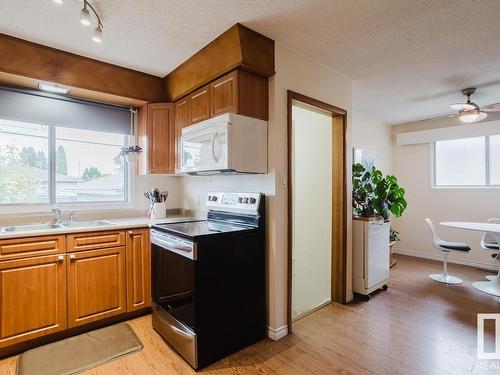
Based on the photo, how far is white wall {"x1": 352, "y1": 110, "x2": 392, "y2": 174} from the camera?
4.41 metres

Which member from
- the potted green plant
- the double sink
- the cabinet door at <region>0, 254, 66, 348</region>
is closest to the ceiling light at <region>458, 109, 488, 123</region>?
the potted green plant

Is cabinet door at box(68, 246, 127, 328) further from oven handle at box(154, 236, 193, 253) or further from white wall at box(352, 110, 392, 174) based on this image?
white wall at box(352, 110, 392, 174)

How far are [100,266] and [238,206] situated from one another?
4.34 feet

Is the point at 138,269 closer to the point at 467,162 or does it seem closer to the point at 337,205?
the point at 337,205

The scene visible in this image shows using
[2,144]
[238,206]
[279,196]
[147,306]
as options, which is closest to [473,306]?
[279,196]

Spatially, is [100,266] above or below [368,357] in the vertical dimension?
above

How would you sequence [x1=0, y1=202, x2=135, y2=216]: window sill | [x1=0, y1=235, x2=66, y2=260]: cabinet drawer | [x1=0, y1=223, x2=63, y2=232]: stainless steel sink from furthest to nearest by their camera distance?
[x1=0, y1=202, x2=135, y2=216]: window sill → [x1=0, y1=223, x2=63, y2=232]: stainless steel sink → [x1=0, y1=235, x2=66, y2=260]: cabinet drawer

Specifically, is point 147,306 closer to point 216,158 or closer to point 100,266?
point 100,266

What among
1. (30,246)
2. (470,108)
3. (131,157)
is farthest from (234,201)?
(470,108)

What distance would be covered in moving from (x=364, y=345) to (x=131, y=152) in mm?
2873

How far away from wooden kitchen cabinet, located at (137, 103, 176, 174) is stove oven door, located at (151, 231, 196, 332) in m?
0.91

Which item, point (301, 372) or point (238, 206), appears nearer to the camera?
point (301, 372)

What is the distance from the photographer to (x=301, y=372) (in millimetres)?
1864

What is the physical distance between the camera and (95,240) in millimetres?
2371
